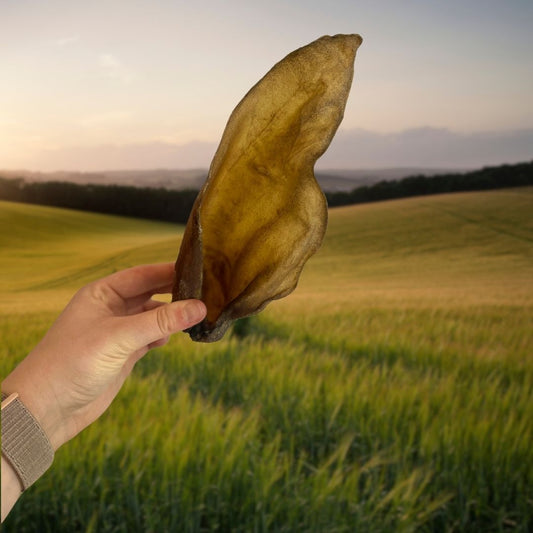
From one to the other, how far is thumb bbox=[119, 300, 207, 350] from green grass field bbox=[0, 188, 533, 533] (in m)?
0.89

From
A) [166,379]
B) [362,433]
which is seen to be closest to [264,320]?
[166,379]

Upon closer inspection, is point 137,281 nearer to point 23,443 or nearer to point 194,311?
point 23,443

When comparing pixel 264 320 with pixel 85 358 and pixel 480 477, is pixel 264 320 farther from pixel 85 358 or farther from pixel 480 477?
pixel 85 358

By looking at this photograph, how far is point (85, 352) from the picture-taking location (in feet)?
2.14

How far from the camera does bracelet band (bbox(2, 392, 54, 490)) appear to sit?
0.51m

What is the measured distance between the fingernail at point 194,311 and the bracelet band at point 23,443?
9.5 inches

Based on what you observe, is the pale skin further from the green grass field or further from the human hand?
the green grass field

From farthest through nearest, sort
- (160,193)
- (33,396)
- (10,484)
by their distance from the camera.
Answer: (160,193) < (33,396) < (10,484)

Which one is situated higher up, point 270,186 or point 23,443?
point 270,186

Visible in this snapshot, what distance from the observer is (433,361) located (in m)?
2.43

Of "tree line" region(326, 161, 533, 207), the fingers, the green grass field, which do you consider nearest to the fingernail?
the fingers

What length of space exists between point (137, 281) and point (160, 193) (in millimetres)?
6549

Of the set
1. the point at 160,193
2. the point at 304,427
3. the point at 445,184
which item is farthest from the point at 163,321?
the point at 445,184

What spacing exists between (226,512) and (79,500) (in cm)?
35
